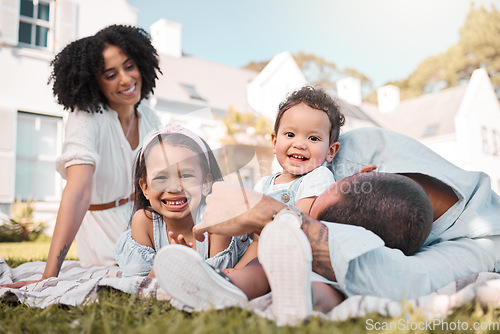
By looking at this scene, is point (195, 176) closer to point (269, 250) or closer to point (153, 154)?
point (153, 154)

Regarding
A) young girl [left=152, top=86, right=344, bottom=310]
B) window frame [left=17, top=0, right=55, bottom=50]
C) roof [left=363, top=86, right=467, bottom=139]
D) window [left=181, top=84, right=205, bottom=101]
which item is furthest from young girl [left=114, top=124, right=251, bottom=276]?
roof [left=363, top=86, right=467, bottom=139]

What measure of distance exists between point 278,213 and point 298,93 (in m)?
0.99

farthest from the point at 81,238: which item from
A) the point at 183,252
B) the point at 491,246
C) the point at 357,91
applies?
the point at 357,91

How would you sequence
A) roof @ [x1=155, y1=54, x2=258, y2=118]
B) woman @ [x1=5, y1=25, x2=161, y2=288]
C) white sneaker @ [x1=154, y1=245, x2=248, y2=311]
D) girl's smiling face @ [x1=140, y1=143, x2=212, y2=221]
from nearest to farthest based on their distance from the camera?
white sneaker @ [x1=154, y1=245, x2=248, y2=311] → girl's smiling face @ [x1=140, y1=143, x2=212, y2=221] → woman @ [x1=5, y1=25, x2=161, y2=288] → roof @ [x1=155, y1=54, x2=258, y2=118]

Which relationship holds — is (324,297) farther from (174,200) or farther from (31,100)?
(31,100)

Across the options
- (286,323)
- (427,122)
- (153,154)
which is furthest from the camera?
(427,122)

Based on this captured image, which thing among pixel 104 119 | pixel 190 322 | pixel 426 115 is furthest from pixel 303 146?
pixel 426 115

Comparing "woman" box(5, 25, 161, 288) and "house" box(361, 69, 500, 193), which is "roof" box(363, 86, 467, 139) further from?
"woman" box(5, 25, 161, 288)

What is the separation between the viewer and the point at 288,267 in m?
1.04

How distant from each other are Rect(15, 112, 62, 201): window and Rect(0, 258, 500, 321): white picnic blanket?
25.4 ft

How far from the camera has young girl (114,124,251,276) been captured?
1.81m

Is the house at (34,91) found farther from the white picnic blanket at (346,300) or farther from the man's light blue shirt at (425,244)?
the white picnic blanket at (346,300)

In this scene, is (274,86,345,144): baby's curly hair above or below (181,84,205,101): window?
below

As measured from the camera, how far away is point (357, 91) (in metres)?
20.2
